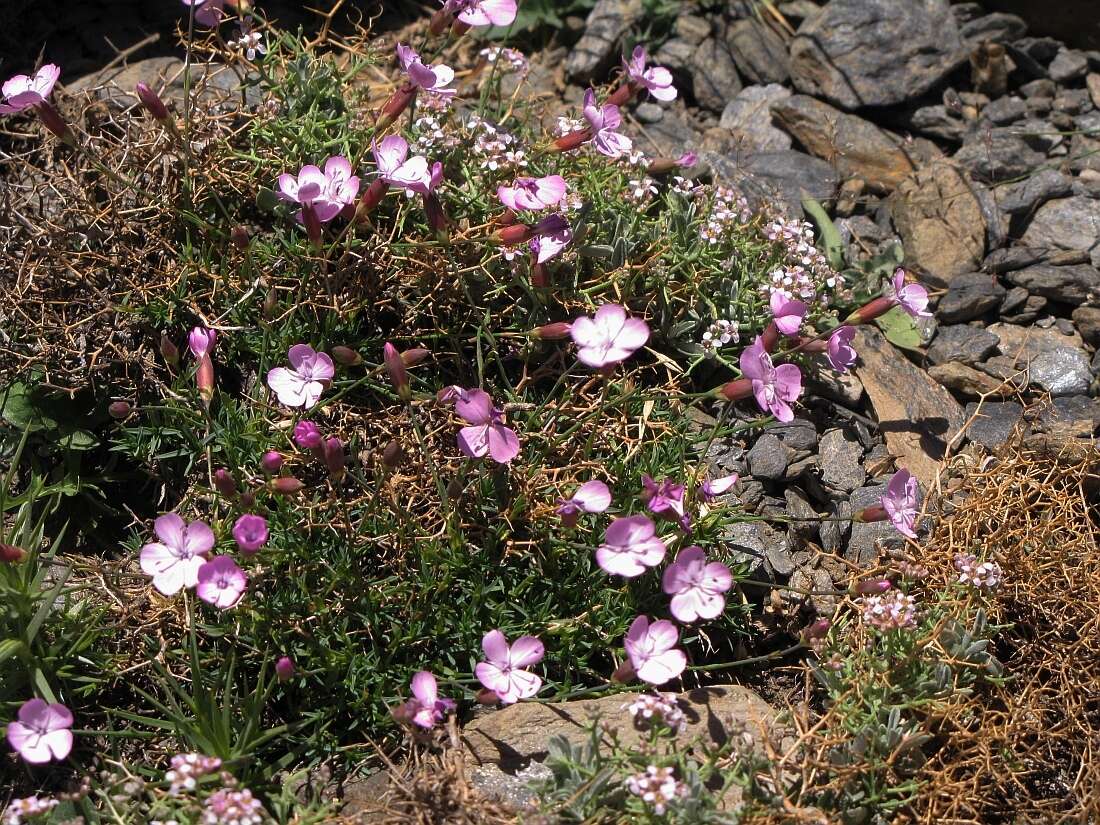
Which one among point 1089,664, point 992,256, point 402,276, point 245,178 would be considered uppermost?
point 245,178

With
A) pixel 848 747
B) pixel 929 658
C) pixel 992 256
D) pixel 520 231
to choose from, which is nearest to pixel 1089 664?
pixel 929 658

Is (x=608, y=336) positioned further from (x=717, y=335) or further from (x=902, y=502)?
(x=902, y=502)

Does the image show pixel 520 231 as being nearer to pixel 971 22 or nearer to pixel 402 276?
pixel 402 276

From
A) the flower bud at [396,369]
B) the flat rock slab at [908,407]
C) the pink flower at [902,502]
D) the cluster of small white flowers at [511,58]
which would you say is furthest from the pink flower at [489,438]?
the cluster of small white flowers at [511,58]

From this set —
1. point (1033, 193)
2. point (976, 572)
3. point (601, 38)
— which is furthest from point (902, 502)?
point (601, 38)

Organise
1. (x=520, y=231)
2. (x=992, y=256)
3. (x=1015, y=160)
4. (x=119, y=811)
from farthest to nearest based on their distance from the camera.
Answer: (x=1015, y=160)
(x=992, y=256)
(x=520, y=231)
(x=119, y=811)

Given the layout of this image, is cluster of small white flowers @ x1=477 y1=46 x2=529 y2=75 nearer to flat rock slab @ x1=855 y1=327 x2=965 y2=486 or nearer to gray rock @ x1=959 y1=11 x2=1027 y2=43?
flat rock slab @ x1=855 y1=327 x2=965 y2=486
